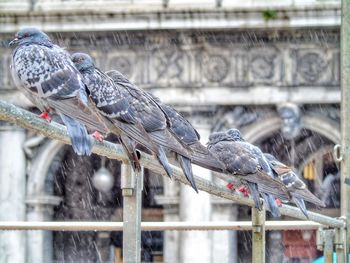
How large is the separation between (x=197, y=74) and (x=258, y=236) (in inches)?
462

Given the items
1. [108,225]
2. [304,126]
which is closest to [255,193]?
[108,225]

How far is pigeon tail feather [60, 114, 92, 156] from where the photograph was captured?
398cm

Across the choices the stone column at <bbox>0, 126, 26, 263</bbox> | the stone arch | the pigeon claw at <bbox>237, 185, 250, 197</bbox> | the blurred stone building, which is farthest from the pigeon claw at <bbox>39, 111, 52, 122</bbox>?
the stone column at <bbox>0, 126, 26, 263</bbox>

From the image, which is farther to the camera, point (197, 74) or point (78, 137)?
point (197, 74)

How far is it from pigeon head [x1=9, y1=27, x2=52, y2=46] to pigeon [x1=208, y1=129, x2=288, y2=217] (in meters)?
1.38

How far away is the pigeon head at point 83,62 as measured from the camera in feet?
16.0

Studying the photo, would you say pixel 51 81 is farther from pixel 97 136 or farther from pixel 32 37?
pixel 32 37

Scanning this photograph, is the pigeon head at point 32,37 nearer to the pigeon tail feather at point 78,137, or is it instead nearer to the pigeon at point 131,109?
the pigeon at point 131,109

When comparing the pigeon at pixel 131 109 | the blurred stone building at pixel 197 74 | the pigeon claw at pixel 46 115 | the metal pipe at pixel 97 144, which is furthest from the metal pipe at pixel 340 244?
the blurred stone building at pixel 197 74

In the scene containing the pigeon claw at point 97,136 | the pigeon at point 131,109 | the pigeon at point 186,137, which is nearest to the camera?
the pigeon claw at point 97,136

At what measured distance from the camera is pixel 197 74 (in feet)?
57.9

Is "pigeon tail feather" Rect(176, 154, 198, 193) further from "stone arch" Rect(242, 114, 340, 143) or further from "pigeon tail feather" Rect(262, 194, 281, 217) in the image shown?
"stone arch" Rect(242, 114, 340, 143)

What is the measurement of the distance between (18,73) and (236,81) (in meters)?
13.0

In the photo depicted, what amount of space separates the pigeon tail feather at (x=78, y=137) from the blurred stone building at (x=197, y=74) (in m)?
12.4
